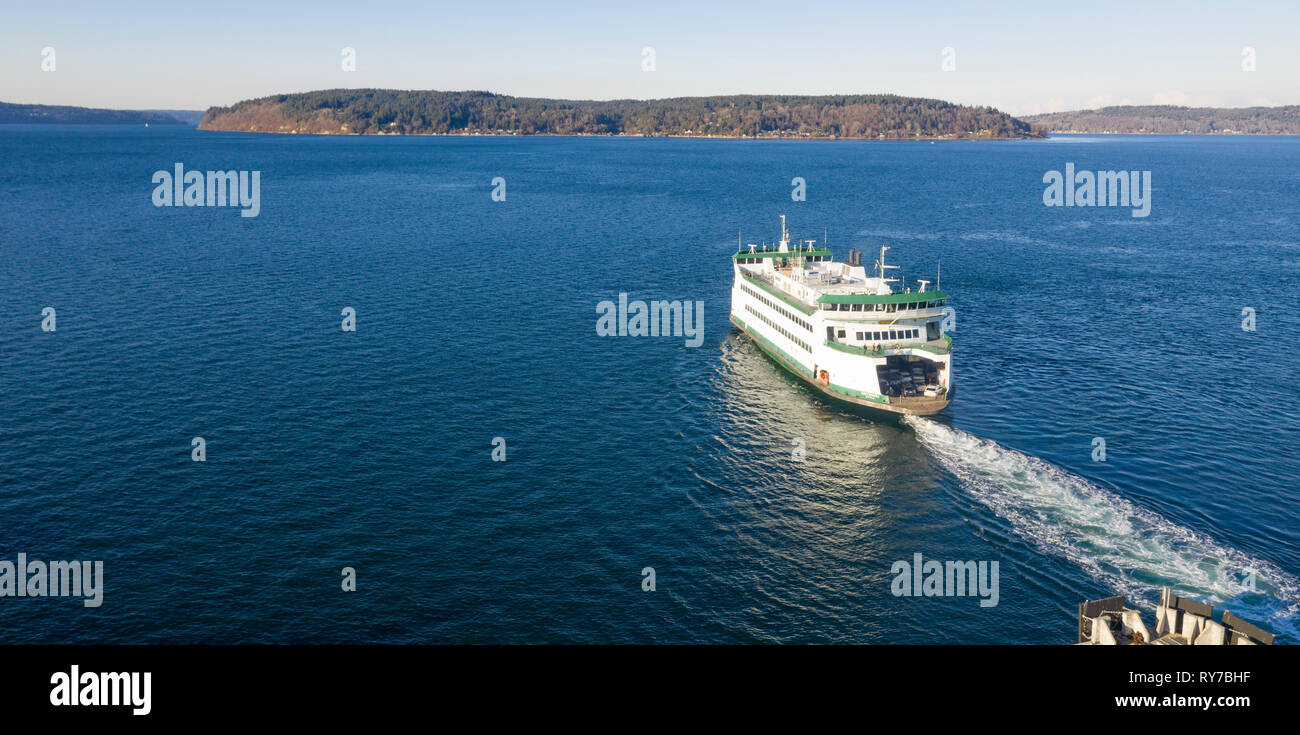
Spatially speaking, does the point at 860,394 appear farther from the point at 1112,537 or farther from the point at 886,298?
the point at 1112,537

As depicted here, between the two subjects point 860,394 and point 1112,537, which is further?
point 860,394

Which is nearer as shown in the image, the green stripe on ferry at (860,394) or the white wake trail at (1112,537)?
the white wake trail at (1112,537)

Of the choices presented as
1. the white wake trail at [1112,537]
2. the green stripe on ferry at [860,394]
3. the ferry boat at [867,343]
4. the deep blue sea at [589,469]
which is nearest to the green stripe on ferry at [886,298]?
the ferry boat at [867,343]

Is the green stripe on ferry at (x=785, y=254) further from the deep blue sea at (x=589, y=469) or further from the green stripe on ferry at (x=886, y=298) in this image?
the green stripe on ferry at (x=886, y=298)

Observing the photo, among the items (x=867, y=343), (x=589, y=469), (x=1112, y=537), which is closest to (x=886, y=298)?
(x=867, y=343)

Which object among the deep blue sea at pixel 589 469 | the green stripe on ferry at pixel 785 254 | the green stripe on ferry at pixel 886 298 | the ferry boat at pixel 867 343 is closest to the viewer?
the deep blue sea at pixel 589 469

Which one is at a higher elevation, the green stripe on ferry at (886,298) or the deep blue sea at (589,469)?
the green stripe on ferry at (886,298)

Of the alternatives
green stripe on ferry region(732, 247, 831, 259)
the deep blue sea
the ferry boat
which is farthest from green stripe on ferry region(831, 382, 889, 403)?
green stripe on ferry region(732, 247, 831, 259)
